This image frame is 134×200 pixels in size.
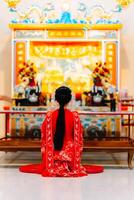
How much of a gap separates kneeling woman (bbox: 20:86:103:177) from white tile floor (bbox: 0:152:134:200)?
21 centimetres

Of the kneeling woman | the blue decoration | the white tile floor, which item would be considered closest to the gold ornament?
the blue decoration

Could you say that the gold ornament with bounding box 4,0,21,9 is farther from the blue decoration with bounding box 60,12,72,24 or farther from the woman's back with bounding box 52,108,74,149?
the woman's back with bounding box 52,108,74,149

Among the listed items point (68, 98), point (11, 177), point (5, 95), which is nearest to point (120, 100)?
point (5, 95)

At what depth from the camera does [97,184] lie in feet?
14.0

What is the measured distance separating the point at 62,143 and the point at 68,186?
0.83 meters

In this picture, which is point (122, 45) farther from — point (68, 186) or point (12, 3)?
point (68, 186)

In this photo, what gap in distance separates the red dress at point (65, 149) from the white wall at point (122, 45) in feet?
14.7

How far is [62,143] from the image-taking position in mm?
4934

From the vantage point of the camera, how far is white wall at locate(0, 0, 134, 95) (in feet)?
30.5

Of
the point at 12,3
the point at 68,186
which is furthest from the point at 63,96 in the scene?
the point at 12,3

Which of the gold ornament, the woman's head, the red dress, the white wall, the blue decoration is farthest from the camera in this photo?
the white wall

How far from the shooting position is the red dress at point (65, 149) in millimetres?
4883

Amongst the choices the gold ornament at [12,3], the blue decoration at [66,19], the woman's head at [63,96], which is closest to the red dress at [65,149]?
the woman's head at [63,96]

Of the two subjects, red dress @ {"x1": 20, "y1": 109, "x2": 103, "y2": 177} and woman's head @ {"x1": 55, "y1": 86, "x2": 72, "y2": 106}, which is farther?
woman's head @ {"x1": 55, "y1": 86, "x2": 72, "y2": 106}
